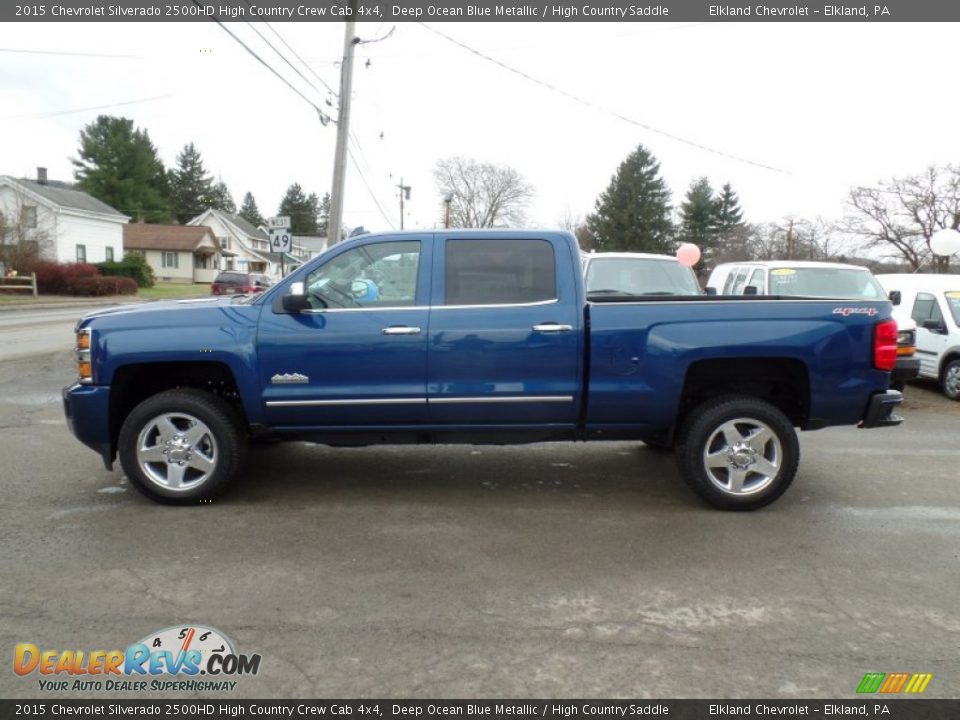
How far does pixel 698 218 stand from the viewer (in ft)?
220

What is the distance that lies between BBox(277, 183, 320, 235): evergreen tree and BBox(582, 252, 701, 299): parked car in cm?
10123

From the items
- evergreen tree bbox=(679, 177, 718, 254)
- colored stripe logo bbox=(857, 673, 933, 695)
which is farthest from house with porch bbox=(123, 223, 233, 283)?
colored stripe logo bbox=(857, 673, 933, 695)

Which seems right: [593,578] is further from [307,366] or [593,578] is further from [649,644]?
[307,366]

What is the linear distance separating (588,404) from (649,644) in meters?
1.88

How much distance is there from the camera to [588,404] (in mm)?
4598

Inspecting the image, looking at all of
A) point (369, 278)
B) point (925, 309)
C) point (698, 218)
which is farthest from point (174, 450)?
point (698, 218)

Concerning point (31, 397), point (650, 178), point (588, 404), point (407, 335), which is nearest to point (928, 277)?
point (588, 404)

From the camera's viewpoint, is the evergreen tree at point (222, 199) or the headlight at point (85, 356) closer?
the headlight at point (85, 356)

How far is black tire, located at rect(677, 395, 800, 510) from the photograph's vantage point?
4.55 m

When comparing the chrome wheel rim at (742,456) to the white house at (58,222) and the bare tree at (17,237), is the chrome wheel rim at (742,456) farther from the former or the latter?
the white house at (58,222)

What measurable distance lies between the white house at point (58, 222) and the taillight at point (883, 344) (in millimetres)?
37070

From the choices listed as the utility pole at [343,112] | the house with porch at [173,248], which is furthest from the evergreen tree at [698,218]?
the utility pole at [343,112]

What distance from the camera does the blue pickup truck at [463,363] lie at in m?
4.50

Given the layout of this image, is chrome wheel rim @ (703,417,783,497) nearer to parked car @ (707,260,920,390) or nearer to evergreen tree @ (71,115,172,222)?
parked car @ (707,260,920,390)
